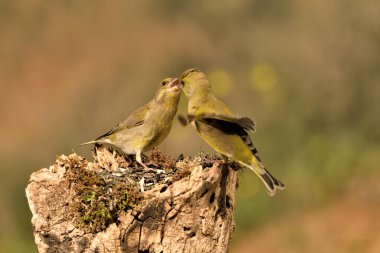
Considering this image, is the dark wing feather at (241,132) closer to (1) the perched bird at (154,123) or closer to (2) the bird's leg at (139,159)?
(2) the bird's leg at (139,159)

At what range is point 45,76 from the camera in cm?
2427

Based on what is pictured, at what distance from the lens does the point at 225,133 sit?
24.4 feet

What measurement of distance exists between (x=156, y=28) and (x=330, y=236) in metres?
11.3

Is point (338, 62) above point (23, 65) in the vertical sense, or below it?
below

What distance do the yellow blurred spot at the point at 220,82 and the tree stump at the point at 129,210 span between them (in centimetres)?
872

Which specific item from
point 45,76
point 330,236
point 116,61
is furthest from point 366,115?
point 45,76

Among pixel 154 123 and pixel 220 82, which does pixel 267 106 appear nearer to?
pixel 220 82

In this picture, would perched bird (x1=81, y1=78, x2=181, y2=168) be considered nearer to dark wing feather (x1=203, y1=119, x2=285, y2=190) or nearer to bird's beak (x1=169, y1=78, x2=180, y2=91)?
bird's beak (x1=169, y1=78, x2=180, y2=91)

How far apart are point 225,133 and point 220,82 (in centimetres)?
903

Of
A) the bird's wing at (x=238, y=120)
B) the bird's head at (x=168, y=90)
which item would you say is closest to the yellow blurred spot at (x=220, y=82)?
the bird's head at (x=168, y=90)

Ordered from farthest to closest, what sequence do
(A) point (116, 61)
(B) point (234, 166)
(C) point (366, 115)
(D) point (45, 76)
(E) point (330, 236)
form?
(D) point (45, 76), (A) point (116, 61), (C) point (366, 115), (E) point (330, 236), (B) point (234, 166)

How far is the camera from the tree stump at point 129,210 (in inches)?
270

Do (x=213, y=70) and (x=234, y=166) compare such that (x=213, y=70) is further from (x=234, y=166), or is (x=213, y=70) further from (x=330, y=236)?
(x=234, y=166)

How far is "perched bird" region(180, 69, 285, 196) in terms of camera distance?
24.1 feet
